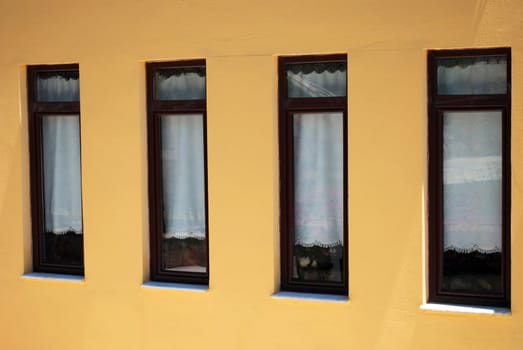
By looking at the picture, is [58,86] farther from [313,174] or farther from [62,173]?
[313,174]

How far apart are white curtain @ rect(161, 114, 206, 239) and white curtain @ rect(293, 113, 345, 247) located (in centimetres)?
95

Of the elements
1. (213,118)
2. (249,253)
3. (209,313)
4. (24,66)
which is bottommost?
(209,313)

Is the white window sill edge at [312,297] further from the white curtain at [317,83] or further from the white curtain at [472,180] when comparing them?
the white curtain at [317,83]

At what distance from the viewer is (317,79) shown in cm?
732

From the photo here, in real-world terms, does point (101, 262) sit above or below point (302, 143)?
below

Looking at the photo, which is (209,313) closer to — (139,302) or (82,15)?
(139,302)

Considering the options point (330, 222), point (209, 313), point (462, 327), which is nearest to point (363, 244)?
point (330, 222)

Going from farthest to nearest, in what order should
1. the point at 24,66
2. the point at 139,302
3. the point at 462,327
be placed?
the point at 24,66, the point at 139,302, the point at 462,327

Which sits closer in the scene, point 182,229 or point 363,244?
point 363,244

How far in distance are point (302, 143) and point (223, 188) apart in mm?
790

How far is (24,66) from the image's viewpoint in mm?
8469

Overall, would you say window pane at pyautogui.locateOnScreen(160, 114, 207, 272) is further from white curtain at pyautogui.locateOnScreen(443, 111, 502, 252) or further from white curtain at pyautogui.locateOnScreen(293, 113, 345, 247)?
white curtain at pyautogui.locateOnScreen(443, 111, 502, 252)

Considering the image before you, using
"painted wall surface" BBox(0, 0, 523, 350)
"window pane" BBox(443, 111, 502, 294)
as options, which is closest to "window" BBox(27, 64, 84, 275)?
"painted wall surface" BBox(0, 0, 523, 350)

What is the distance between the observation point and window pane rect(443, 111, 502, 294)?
6789 mm
